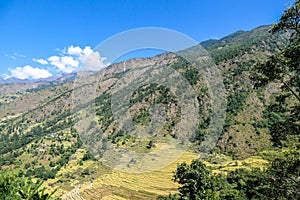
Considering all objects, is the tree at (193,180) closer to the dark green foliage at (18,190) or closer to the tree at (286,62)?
the dark green foliage at (18,190)

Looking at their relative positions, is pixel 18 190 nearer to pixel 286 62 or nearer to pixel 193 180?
pixel 286 62

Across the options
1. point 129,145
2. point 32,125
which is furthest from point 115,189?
point 32,125

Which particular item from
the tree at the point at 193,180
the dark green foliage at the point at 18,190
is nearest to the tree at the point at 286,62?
the dark green foliage at the point at 18,190

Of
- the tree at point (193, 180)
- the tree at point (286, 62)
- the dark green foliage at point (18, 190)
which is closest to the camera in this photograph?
the tree at point (286, 62)

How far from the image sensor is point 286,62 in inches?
Result: 288

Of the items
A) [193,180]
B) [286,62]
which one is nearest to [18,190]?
[286,62]

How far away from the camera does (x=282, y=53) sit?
7602 millimetres

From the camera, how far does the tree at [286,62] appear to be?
728 cm

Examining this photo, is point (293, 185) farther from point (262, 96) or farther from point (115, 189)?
point (262, 96)

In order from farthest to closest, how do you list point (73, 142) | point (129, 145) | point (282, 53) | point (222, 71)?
point (73, 142)
point (222, 71)
point (129, 145)
point (282, 53)

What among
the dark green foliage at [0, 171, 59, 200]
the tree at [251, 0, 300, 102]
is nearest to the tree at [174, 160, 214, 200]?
the dark green foliage at [0, 171, 59, 200]

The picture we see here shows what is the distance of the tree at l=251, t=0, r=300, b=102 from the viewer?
7281 mm

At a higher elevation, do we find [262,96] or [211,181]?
[262,96]

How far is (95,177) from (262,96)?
60.5 m
